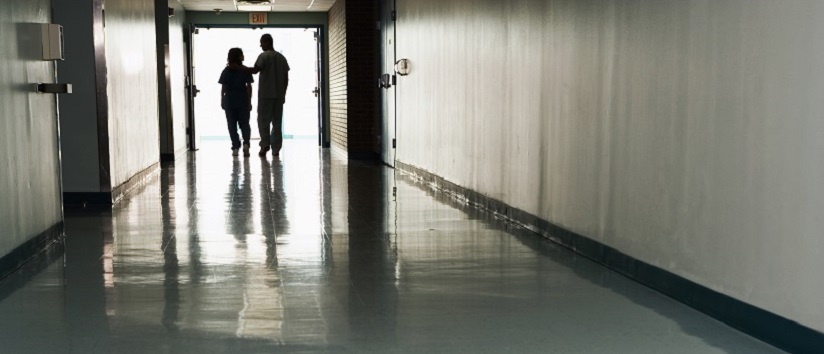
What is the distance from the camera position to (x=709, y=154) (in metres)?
3.16

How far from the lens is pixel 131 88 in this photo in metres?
8.20

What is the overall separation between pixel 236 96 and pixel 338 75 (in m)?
1.52

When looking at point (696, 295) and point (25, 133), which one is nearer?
point (696, 295)

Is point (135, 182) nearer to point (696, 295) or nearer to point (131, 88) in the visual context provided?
point (131, 88)

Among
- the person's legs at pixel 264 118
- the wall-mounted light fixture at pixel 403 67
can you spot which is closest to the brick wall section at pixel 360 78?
the person's legs at pixel 264 118

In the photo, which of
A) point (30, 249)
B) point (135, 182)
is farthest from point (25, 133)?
point (135, 182)

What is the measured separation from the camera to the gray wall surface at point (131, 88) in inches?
279

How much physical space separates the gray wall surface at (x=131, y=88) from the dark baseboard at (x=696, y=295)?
3.38m

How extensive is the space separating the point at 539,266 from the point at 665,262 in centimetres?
74

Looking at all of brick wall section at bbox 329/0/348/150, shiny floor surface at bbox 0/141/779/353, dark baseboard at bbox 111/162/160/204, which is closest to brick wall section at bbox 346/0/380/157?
brick wall section at bbox 329/0/348/150

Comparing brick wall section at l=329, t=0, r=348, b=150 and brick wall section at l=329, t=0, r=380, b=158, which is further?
brick wall section at l=329, t=0, r=348, b=150

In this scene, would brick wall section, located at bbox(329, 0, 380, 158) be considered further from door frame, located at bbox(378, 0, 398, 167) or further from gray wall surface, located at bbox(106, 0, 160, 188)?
gray wall surface, located at bbox(106, 0, 160, 188)

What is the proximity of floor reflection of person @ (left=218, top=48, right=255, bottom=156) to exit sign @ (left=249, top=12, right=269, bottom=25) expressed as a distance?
3006 mm

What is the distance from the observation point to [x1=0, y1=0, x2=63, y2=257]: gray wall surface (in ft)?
13.3
